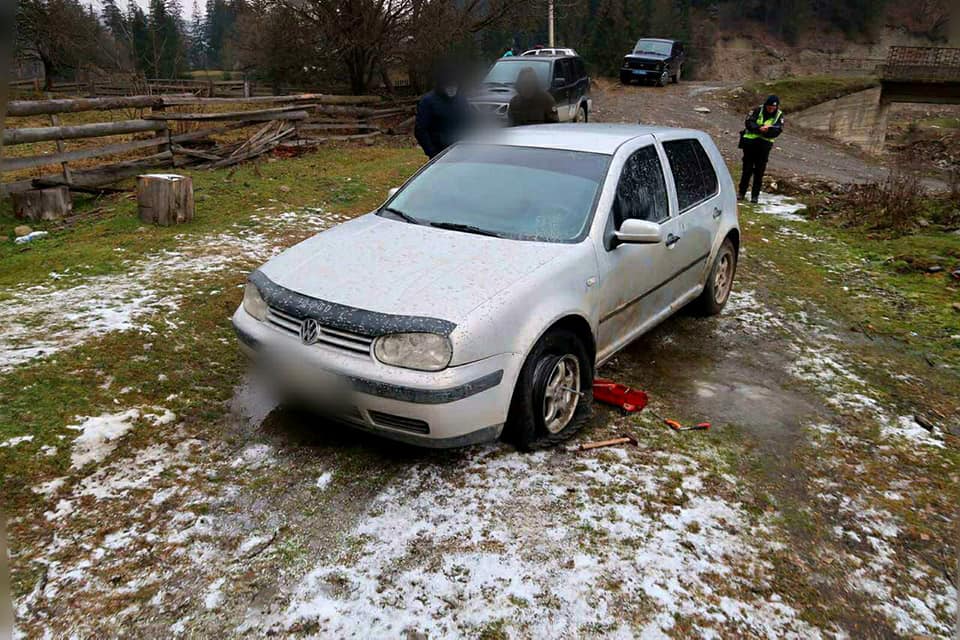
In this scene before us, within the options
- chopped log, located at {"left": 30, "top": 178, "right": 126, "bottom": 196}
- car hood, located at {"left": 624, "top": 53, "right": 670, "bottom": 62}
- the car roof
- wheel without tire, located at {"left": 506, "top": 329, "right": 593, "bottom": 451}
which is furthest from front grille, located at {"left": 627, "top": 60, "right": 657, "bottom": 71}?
wheel without tire, located at {"left": 506, "top": 329, "right": 593, "bottom": 451}

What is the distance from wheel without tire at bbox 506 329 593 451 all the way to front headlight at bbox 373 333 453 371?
521 millimetres

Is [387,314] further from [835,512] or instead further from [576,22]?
[576,22]

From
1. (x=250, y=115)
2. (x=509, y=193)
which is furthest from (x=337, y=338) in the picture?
(x=250, y=115)

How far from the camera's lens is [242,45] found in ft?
80.9

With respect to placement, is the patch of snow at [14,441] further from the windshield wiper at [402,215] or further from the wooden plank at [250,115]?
the wooden plank at [250,115]

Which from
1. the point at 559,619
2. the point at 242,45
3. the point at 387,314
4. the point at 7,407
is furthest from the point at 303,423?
the point at 242,45

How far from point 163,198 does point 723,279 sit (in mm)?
6154

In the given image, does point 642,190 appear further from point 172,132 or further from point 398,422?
point 172,132

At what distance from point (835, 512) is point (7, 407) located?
453cm

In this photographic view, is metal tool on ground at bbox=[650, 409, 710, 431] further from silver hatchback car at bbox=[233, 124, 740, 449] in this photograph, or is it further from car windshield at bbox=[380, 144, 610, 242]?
car windshield at bbox=[380, 144, 610, 242]

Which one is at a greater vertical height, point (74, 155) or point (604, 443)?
point (74, 155)

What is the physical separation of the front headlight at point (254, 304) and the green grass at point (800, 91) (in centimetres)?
2431

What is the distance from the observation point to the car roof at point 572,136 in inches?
184

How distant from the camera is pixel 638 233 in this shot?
13.3 feet
